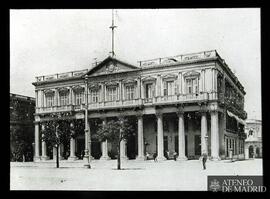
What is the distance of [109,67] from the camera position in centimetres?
2050

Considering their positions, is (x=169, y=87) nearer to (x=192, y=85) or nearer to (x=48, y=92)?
(x=192, y=85)

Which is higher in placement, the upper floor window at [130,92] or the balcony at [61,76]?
the balcony at [61,76]

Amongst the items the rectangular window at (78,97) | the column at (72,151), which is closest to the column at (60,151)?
the column at (72,151)

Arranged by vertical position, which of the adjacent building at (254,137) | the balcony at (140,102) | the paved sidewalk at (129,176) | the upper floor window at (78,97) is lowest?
the paved sidewalk at (129,176)

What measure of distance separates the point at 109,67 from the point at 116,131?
9.06ft

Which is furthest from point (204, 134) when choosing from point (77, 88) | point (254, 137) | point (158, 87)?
point (77, 88)

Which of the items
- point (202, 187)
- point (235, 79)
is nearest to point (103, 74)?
point (235, 79)

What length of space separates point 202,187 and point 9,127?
7309 millimetres

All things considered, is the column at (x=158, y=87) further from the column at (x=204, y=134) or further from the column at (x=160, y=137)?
the column at (x=204, y=134)

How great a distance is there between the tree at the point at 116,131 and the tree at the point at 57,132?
1258 mm

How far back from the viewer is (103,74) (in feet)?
69.7

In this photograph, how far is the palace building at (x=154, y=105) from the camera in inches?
750

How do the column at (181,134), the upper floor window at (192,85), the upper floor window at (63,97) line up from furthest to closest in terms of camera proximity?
the upper floor window at (63,97) → the column at (181,134) → the upper floor window at (192,85)
